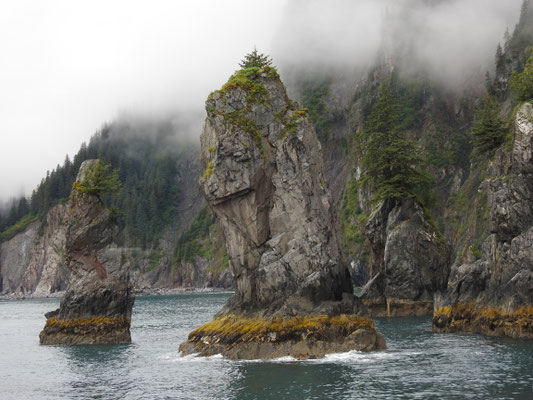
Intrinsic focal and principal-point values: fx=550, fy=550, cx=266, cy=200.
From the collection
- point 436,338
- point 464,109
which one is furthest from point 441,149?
point 436,338

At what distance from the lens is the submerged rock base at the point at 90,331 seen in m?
57.4

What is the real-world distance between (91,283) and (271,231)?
22904 mm

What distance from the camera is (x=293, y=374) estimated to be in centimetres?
3481

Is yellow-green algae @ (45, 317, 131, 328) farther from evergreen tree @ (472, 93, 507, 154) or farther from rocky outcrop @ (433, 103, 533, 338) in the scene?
evergreen tree @ (472, 93, 507, 154)

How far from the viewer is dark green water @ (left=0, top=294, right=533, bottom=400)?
30062 millimetres

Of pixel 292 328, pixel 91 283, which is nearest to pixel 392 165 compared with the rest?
pixel 292 328

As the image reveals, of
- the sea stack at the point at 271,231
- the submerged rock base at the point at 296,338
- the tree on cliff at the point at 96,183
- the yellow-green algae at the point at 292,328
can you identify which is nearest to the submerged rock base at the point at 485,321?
the submerged rock base at the point at 296,338

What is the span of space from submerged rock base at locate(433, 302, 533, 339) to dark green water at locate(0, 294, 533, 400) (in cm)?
173

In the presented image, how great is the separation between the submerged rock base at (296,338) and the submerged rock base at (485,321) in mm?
10854

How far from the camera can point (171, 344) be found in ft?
186

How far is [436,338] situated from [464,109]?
107190 millimetres

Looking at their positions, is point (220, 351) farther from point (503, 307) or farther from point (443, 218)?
point (443, 218)

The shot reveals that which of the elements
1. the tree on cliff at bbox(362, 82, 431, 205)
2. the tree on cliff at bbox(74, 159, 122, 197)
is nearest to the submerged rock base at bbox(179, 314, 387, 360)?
the tree on cliff at bbox(74, 159, 122, 197)

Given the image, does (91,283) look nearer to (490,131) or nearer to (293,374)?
(293,374)
